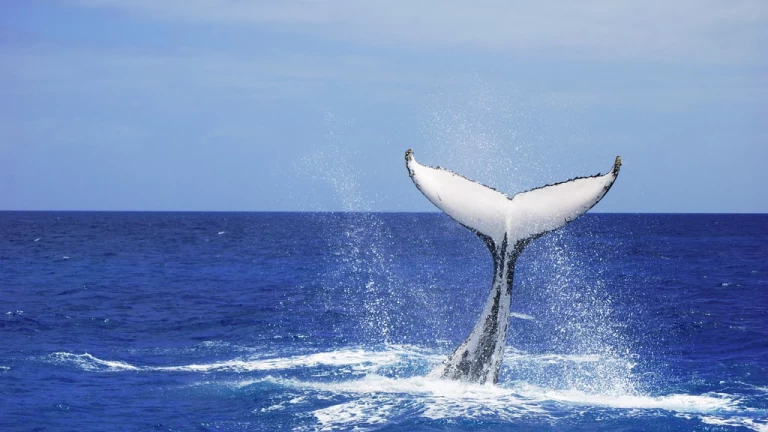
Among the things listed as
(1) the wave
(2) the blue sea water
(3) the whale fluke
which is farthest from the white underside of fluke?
(2) the blue sea water

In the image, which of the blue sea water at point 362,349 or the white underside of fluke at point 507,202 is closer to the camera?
the white underside of fluke at point 507,202

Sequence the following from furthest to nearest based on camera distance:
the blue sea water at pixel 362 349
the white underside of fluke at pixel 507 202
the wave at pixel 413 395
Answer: the blue sea water at pixel 362 349, the wave at pixel 413 395, the white underside of fluke at pixel 507 202

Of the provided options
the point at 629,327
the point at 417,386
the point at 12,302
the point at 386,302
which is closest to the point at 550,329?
the point at 629,327

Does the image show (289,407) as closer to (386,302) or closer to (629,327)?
(629,327)

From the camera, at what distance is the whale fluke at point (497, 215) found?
461 inches

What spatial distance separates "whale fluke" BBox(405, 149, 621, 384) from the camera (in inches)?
461

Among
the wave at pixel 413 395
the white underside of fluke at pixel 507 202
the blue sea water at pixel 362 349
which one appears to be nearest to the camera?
the white underside of fluke at pixel 507 202

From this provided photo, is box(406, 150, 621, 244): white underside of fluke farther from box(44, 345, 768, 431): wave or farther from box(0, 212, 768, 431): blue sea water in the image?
box(0, 212, 768, 431): blue sea water

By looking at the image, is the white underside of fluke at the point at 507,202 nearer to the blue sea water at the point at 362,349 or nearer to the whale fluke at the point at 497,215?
the whale fluke at the point at 497,215

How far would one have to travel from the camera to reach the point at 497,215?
41.6 ft

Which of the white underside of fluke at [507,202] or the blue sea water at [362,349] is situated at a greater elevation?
the white underside of fluke at [507,202]

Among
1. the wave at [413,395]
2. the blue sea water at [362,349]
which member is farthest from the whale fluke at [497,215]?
the blue sea water at [362,349]

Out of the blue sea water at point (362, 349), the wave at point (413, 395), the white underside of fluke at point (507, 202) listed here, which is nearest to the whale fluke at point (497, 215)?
the white underside of fluke at point (507, 202)

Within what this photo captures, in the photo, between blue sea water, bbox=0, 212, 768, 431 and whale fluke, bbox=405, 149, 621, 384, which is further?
blue sea water, bbox=0, 212, 768, 431
